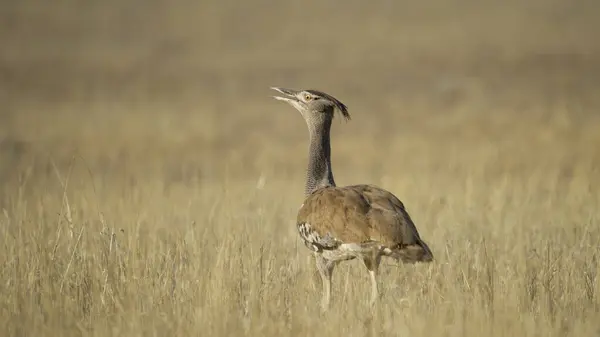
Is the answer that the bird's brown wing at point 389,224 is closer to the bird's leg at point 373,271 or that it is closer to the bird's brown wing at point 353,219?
the bird's brown wing at point 353,219

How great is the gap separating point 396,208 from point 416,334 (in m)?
0.99

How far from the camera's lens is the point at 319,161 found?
6.05m

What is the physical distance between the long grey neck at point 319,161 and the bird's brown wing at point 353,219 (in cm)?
38

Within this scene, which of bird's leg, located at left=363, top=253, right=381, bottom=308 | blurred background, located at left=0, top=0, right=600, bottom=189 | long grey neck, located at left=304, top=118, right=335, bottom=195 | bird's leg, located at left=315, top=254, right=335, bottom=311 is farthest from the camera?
blurred background, located at left=0, top=0, right=600, bottom=189

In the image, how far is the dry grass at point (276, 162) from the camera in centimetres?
504

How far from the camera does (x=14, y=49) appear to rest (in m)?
26.7

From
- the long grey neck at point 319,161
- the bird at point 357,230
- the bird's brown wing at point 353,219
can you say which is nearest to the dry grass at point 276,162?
the bird at point 357,230

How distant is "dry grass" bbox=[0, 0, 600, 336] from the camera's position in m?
5.04

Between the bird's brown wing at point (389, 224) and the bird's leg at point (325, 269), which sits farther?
the bird's leg at point (325, 269)

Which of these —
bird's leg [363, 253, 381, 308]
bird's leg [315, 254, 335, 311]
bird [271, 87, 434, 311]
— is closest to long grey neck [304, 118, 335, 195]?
bird [271, 87, 434, 311]

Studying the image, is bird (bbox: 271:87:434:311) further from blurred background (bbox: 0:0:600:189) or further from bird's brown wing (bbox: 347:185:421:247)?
blurred background (bbox: 0:0:600:189)

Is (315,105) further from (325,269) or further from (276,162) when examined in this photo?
(276,162)

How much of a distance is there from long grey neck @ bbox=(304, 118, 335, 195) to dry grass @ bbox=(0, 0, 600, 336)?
483 millimetres

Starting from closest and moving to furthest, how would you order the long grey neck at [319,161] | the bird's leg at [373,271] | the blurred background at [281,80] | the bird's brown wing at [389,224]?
1. the bird's brown wing at [389,224]
2. the bird's leg at [373,271]
3. the long grey neck at [319,161]
4. the blurred background at [281,80]
